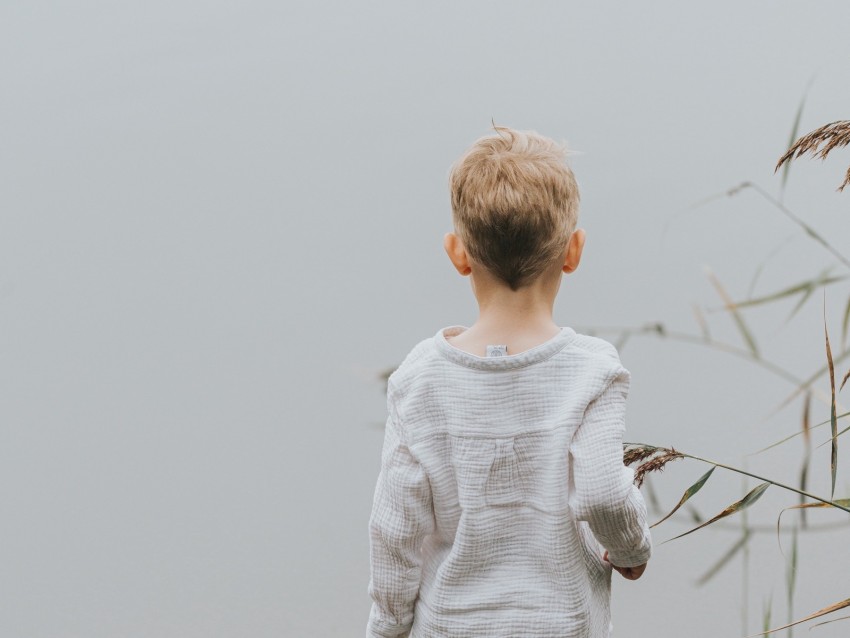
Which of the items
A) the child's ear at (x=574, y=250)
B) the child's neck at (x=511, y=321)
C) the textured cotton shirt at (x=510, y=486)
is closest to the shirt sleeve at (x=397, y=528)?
the textured cotton shirt at (x=510, y=486)

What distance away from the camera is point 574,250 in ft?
4.31

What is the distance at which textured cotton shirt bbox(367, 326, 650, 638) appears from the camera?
50.3 inches

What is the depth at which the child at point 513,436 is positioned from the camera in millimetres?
1270

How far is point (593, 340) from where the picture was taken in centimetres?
132

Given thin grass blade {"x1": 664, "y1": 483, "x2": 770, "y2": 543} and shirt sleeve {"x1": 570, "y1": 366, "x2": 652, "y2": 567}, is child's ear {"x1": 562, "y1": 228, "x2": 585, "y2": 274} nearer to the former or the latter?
shirt sleeve {"x1": 570, "y1": 366, "x2": 652, "y2": 567}

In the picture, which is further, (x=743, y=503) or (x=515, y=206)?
(x=743, y=503)

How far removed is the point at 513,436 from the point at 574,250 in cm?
23

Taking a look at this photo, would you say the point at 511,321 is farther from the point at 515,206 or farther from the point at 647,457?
the point at 647,457

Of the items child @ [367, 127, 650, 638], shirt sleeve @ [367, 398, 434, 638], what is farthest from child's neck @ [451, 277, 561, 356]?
shirt sleeve @ [367, 398, 434, 638]

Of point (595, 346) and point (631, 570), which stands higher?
point (595, 346)

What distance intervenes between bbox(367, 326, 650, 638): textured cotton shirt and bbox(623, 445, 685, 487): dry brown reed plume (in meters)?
0.04

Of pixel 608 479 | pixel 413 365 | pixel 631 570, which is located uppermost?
pixel 413 365

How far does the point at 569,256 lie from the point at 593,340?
4.0 inches

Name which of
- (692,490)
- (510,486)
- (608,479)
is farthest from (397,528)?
(692,490)
